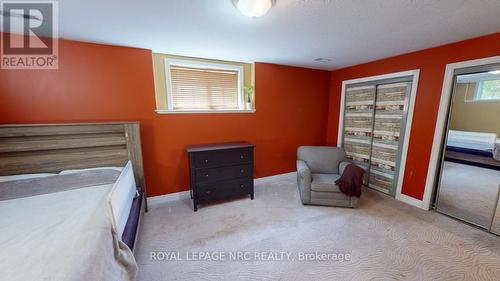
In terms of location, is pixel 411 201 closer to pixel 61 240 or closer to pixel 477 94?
pixel 477 94

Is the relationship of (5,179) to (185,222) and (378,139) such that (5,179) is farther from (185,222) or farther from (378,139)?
(378,139)

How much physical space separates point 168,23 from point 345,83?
10.6ft

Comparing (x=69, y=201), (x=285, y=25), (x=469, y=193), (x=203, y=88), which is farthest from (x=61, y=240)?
(x=469, y=193)

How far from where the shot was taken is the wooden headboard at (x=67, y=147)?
1.91m

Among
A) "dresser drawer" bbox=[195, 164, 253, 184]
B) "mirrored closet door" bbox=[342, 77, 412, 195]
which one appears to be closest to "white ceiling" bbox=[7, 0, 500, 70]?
"mirrored closet door" bbox=[342, 77, 412, 195]

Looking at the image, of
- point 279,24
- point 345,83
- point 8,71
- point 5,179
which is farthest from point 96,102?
point 345,83

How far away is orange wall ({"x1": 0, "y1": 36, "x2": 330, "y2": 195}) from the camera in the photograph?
6.84 feet

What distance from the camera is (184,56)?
2.79m

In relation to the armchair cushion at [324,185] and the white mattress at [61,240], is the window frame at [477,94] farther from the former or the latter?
the white mattress at [61,240]

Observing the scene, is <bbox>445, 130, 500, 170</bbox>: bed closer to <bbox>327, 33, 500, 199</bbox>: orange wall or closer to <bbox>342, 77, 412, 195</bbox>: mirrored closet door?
<bbox>327, 33, 500, 199</bbox>: orange wall

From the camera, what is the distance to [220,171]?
105 inches

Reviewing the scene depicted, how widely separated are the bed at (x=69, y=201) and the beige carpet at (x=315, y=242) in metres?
0.46

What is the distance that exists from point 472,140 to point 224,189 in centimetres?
387

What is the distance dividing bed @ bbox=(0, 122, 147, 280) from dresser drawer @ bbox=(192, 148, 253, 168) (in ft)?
2.45
